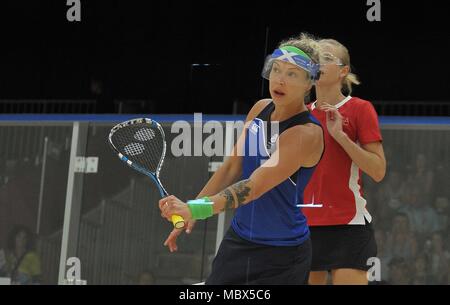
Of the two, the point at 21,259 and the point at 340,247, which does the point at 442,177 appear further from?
the point at 21,259

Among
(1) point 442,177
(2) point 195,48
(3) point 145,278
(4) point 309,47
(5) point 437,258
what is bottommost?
(3) point 145,278

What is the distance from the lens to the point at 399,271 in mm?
5277

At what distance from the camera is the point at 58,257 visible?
5.57 meters

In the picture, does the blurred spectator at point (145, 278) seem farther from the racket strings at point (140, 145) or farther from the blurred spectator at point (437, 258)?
the racket strings at point (140, 145)

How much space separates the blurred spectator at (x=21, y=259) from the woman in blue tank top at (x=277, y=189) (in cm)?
225

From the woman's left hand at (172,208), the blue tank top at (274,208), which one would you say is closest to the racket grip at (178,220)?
the woman's left hand at (172,208)

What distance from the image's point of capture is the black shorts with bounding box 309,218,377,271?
3820 mm

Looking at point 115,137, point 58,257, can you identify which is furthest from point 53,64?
point 115,137

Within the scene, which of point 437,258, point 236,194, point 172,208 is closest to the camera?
point 172,208

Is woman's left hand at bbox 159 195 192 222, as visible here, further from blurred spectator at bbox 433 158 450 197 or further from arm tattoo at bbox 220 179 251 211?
blurred spectator at bbox 433 158 450 197

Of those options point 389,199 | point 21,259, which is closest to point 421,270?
point 389,199

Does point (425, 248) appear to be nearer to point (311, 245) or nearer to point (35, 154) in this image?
point (311, 245)

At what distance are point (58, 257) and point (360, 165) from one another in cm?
226

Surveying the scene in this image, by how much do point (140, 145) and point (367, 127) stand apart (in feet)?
2.73
